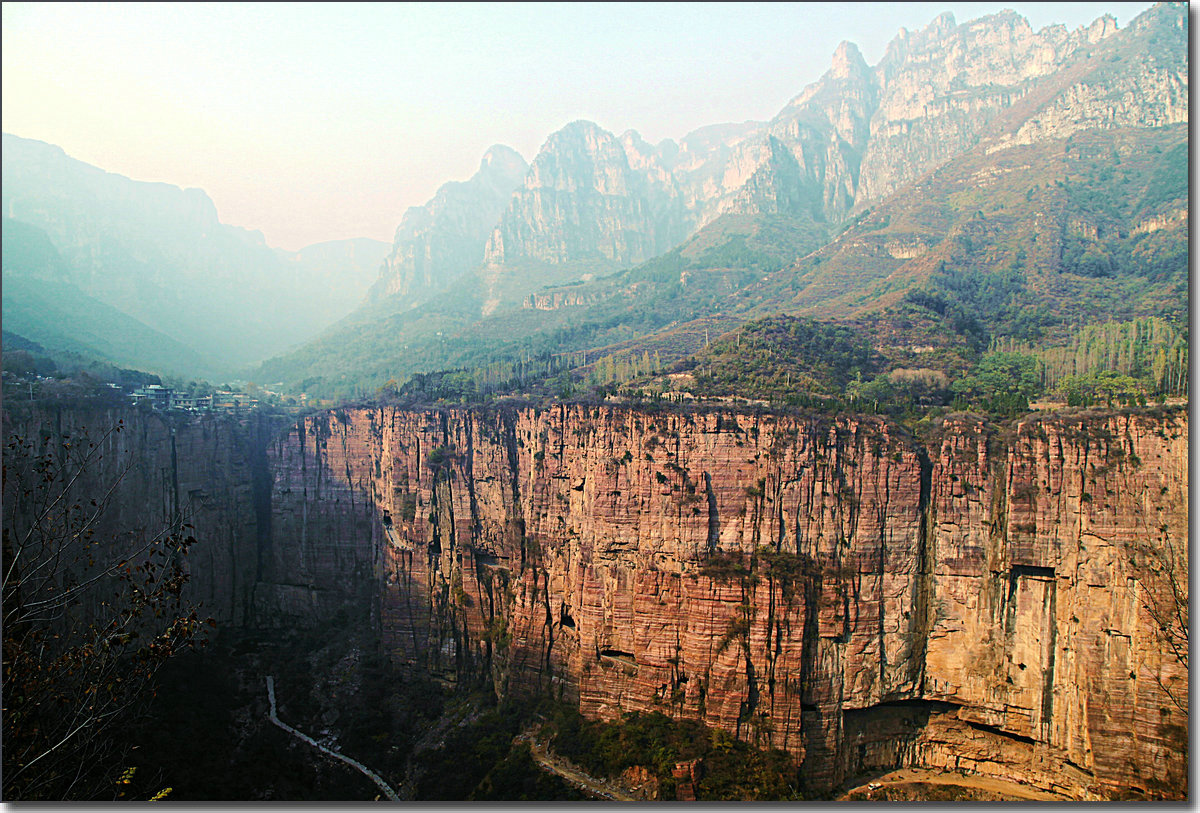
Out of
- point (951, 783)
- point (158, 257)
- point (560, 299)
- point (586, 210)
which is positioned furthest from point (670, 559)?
point (586, 210)

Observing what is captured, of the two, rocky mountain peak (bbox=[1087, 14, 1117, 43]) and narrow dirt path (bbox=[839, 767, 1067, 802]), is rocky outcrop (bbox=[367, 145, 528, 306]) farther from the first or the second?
narrow dirt path (bbox=[839, 767, 1067, 802])

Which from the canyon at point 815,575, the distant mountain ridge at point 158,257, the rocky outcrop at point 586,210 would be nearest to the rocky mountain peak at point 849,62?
the rocky outcrop at point 586,210

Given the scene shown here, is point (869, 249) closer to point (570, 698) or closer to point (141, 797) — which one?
point (570, 698)

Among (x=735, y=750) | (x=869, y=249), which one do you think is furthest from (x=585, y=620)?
(x=869, y=249)

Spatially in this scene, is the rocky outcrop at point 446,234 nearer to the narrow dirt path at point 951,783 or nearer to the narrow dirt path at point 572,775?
the narrow dirt path at point 572,775

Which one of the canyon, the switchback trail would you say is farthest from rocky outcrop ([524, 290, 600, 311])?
the switchback trail
